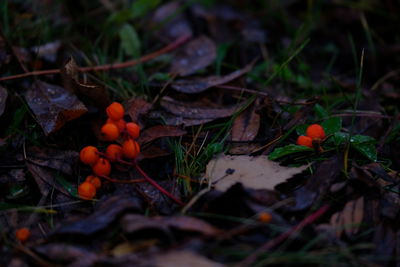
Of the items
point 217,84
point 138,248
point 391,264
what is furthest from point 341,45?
point 138,248

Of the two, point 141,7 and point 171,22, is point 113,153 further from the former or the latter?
point 171,22

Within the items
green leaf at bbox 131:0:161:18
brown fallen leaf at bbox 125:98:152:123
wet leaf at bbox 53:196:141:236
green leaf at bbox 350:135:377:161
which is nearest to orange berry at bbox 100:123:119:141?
wet leaf at bbox 53:196:141:236

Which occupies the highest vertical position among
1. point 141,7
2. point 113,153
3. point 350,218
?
point 141,7

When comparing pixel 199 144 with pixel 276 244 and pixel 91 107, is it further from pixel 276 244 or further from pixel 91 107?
pixel 276 244

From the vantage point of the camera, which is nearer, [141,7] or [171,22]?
[141,7]

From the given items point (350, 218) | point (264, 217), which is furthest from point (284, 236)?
point (350, 218)

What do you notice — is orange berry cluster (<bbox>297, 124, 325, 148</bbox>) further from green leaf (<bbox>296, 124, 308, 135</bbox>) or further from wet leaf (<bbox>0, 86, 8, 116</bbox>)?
wet leaf (<bbox>0, 86, 8, 116</bbox>)
